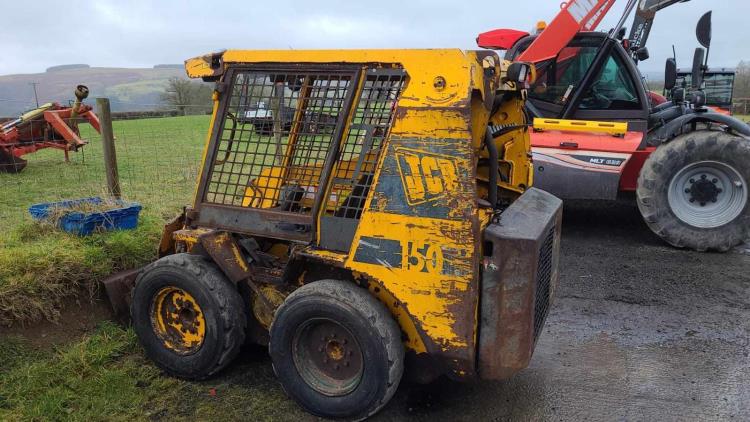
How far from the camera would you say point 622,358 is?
3936 millimetres

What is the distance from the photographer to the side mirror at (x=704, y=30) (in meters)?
7.58

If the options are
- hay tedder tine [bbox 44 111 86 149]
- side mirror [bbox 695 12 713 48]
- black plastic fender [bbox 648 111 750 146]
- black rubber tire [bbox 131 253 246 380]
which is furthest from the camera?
hay tedder tine [bbox 44 111 86 149]

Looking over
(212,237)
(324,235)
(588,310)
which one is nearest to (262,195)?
(212,237)

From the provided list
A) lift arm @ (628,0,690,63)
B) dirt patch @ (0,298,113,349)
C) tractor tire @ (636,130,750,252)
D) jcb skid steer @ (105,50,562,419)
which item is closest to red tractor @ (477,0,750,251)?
tractor tire @ (636,130,750,252)

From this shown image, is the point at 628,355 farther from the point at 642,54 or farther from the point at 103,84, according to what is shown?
the point at 103,84

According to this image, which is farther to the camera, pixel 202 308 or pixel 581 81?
pixel 581 81

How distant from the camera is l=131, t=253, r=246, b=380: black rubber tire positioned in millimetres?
3324

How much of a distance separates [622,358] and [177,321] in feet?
9.61

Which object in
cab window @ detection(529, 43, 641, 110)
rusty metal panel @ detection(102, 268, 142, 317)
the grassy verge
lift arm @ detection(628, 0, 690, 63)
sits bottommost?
the grassy verge

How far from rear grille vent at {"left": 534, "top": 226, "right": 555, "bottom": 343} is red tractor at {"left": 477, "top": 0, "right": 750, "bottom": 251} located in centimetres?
347

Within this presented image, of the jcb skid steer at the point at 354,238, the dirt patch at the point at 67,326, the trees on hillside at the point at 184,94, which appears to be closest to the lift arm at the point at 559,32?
the jcb skid steer at the point at 354,238

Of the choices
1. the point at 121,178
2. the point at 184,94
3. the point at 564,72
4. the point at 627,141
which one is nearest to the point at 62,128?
the point at 121,178

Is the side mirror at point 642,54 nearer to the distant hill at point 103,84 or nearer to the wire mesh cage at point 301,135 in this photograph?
the wire mesh cage at point 301,135

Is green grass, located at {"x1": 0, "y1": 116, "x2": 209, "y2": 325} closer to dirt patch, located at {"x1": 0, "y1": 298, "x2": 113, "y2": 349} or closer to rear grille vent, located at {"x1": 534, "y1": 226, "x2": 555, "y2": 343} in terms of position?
dirt patch, located at {"x1": 0, "y1": 298, "x2": 113, "y2": 349}
